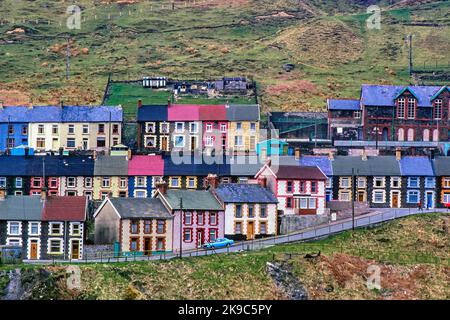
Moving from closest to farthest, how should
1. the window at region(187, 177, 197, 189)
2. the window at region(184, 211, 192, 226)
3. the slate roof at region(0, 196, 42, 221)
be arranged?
the slate roof at region(0, 196, 42, 221)
the window at region(184, 211, 192, 226)
the window at region(187, 177, 197, 189)

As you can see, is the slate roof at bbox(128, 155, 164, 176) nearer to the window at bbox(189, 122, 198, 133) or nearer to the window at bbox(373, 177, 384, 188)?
the window at bbox(189, 122, 198, 133)

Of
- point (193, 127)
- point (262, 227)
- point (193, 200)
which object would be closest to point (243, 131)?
point (193, 127)

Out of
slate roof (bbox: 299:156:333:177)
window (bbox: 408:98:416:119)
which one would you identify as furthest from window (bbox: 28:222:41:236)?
window (bbox: 408:98:416:119)

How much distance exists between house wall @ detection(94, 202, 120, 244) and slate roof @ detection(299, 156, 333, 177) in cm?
2288

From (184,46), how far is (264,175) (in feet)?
263

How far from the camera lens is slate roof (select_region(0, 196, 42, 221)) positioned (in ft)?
311

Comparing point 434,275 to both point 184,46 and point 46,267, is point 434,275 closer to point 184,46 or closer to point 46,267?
point 46,267

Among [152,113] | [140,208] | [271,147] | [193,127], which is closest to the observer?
[140,208]

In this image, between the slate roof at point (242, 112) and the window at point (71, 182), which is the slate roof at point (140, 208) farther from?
the slate roof at point (242, 112)

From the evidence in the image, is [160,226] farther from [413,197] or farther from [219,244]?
[413,197]

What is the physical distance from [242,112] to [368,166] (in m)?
21.8

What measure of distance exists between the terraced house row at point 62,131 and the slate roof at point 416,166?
1315 inches

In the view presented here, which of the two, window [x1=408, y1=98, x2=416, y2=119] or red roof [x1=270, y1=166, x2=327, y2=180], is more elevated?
window [x1=408, y1=98, x2=416, y2=119]

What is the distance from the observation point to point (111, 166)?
362 ft
